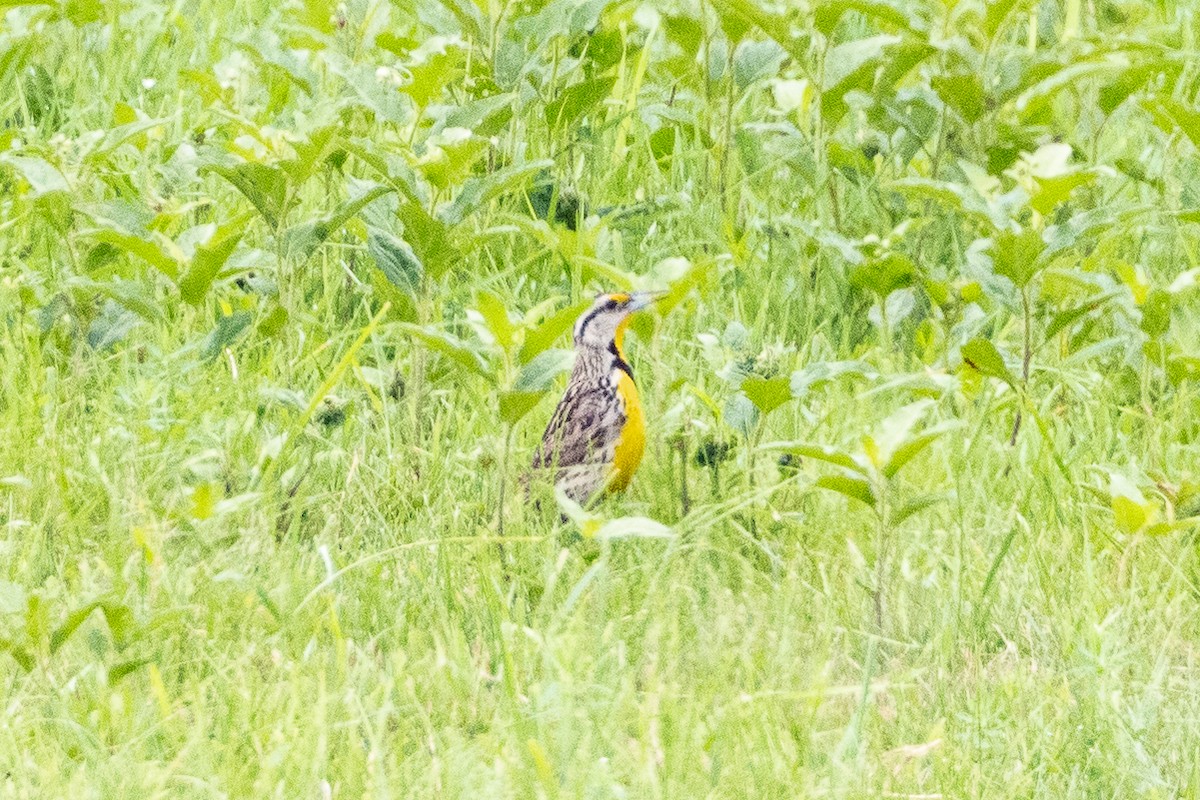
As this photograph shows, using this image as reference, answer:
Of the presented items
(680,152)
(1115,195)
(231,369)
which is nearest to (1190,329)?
(1115,195)

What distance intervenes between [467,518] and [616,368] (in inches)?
27.1

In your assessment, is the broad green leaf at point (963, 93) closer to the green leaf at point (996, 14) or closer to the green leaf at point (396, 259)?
the green leaf at point (996, 14)

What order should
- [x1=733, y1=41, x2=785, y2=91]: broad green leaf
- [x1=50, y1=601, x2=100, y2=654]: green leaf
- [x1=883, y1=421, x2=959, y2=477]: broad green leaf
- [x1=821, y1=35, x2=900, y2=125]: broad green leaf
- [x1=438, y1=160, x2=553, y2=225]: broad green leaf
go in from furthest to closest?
1. [x1=733, y1=41, x2=785, y2=91]: broad green leaf
2. [x1=821, y1=35, x2=900, y2=125]: broad green leaf
3. [x1=438, y1=160, x2=553, y2=225]: broad green leaf
4. [x1=883, y1=421, x2=959, y2=477]: broad green leaf
5. [x1=50, y1=601, x2=100, y2=654]: green leaf

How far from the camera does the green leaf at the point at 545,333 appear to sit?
3818mm

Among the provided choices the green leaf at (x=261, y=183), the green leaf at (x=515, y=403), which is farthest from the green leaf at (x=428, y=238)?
the green leaf at (x=515, y=403)

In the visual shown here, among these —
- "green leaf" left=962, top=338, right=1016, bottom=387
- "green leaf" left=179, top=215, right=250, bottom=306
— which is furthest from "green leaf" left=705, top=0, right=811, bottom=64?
"green leaf" left=179, top=215, right=250, bottom=306

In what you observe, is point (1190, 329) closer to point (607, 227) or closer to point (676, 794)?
point (607, 227)

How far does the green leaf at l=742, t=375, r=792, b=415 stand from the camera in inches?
159

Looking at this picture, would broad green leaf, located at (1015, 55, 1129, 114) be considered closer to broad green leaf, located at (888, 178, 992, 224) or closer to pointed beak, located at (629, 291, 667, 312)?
broad green leaf, located at (888, 178, 992, 224)

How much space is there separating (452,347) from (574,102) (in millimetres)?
2266

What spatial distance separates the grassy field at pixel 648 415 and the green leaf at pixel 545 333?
1 centimetres

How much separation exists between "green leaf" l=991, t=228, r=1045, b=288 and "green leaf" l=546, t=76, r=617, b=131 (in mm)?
1846

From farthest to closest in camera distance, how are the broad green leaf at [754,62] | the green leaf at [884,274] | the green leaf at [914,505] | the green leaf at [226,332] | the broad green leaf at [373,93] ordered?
the broad green leaf at [754,62] → the green leaf at [884,274] → the broad green leaf at [373,93] → the green leaf at [226,332] → the green leaf at [914,505]

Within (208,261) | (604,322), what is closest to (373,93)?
(208,261)
